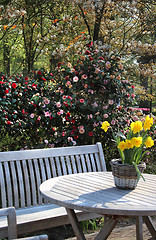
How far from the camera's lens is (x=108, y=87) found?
14.5 feet

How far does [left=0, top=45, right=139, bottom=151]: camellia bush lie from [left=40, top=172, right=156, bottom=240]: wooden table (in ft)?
5.17

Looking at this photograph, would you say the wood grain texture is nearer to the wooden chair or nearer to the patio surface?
the wooden chair

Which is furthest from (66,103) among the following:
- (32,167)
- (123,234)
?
(123,234)

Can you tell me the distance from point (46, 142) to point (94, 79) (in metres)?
1.16

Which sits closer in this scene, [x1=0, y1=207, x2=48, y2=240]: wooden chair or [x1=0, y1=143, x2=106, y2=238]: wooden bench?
[x1=0, y1=207, x2=48, y2=240]: wooden chair

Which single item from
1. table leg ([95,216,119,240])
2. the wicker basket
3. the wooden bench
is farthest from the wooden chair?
the wicker basket

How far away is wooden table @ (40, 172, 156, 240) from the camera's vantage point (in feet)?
6.11

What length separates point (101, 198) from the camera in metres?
2.05

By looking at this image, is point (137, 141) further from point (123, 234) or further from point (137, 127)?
point (123, 234)

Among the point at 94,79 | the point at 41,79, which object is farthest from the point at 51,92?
the point at 94,79

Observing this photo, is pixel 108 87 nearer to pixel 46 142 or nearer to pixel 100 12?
pixel 46 142

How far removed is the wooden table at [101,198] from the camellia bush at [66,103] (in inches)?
62.1

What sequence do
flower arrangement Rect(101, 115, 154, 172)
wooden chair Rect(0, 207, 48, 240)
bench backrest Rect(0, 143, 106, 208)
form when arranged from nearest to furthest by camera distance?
wooden chair Rect(0, 207, 48, 240)
flower arrangement Rect(101, 115, 154, 172)
bench backrest Rect(0, 143, 106, 208)

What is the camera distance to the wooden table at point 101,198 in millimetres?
1862
